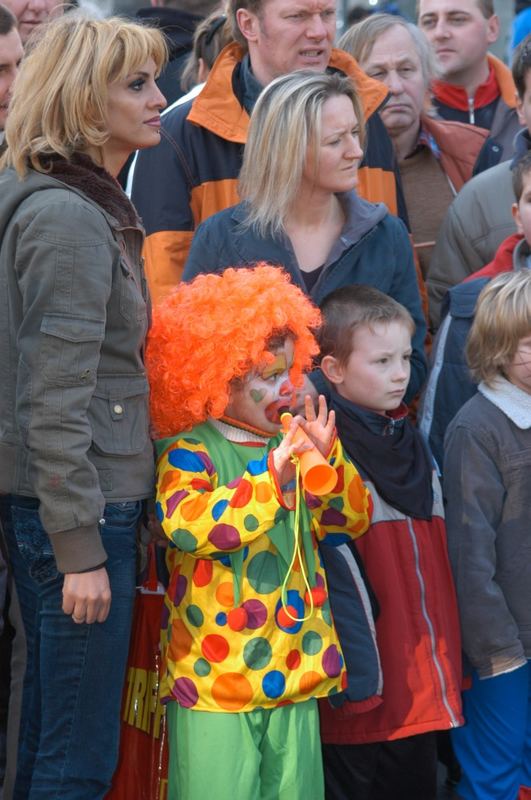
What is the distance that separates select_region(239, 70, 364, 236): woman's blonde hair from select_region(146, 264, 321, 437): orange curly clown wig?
54 centimetres

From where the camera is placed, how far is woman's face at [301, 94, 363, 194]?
12.8ft

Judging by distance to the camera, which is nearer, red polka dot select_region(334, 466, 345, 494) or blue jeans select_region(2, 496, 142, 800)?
blue jeans select_region(2, 496, 142, 800)

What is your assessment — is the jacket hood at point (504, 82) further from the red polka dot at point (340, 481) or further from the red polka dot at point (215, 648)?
the red polka dot at point (215, 648)

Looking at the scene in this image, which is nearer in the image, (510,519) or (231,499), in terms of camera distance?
(231,499)

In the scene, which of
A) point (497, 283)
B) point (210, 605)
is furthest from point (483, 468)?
point (210, 605)

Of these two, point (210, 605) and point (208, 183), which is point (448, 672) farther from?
point (208, 183)

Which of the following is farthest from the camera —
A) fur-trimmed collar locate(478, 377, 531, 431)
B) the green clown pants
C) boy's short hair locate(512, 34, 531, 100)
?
boy's short hair locate(512, 34, 531, 100)

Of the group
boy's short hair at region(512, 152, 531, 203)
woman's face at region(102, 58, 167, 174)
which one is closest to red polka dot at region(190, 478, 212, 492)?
woman's face at region(102, 58, 167, 174)

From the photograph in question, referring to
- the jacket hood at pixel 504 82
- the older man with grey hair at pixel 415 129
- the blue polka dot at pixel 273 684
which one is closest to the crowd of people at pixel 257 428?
the blue polka dot at pixel 273 684

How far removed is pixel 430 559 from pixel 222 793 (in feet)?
3.24

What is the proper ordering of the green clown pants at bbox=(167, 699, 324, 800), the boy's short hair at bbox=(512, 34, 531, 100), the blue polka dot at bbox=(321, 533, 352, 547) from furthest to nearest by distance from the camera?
1. the boy's short hair at bbox=(512, 34, 531, 100)
2. the blue polka dot at bbox=(321, 533, 352, 547)
3. the green clown pants at bbox=(167, 699, 324, 800)

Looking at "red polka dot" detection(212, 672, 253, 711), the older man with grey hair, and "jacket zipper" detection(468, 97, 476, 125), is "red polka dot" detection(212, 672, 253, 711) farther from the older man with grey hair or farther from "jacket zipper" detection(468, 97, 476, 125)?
"jacket zipper" detection(468, 97, 476, 125)

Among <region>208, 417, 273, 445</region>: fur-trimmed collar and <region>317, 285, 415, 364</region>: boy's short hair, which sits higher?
<region>317, 285, 415, 364</region>: boy's short hair

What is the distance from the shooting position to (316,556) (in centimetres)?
341
